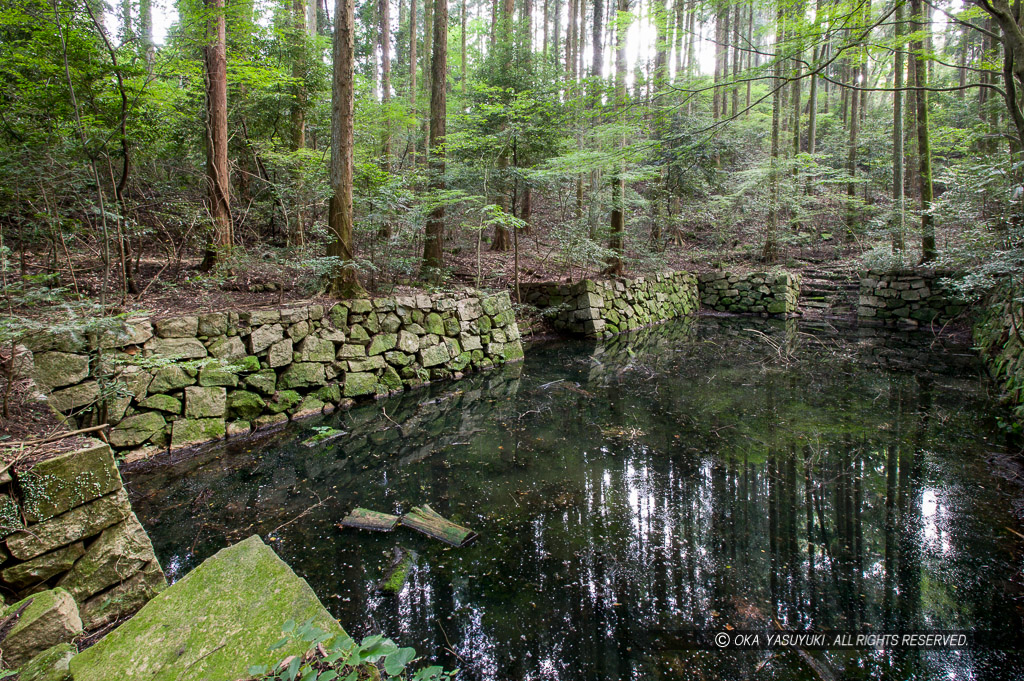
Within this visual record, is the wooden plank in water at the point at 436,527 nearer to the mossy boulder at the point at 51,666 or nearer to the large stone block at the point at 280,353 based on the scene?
the mossy boulder at the point at 51,666

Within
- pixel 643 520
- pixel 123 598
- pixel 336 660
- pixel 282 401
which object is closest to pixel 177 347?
pixel 282 401

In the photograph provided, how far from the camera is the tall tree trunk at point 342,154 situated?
5.59m

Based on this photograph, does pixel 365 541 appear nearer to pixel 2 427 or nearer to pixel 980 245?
pixel 2 427

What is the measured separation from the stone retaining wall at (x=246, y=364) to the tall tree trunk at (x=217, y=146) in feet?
5.78

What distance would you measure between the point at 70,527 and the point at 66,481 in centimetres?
21

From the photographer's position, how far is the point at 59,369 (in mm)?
3428

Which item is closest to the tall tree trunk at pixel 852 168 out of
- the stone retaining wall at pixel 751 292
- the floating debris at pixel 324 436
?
the stone retaining wall at pixel 751 292

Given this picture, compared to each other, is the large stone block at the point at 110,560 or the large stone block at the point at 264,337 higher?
the large stone block at the point at 264,337

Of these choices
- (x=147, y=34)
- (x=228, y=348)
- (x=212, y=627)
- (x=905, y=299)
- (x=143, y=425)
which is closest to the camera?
(x=212, y=627)

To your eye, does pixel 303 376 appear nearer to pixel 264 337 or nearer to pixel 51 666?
pixel 264 337

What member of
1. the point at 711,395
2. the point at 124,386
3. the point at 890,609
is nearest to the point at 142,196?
the point at 124,386

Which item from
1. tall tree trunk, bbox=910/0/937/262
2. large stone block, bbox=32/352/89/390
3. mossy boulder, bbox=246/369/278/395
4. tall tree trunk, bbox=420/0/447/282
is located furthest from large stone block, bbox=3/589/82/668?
tall tree trunk, bbox=910/0/937/262

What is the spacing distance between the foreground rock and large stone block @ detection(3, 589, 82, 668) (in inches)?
10.0

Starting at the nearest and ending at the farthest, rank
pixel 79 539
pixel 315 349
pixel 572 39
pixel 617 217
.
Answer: pixel 79 539 → pixel 315 349 → pixel 617 217 → pixel 572 39
